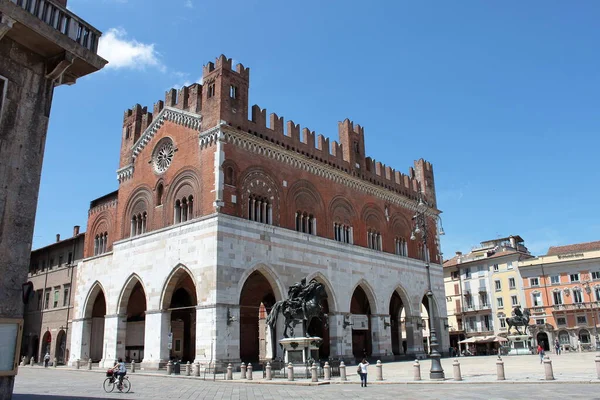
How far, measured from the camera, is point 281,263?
2662cm

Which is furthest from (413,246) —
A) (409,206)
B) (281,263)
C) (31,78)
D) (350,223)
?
(31,78)

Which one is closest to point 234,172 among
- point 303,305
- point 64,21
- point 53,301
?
point 303,305

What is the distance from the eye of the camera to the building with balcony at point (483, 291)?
4959 cm

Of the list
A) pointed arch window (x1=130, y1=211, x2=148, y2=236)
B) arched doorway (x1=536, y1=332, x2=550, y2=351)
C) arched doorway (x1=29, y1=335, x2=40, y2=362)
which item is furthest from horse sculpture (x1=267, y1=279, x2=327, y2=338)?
arched doorway (x1=536, y1=332, x2=550, y2=351)

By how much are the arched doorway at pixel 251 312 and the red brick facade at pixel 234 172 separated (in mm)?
5157

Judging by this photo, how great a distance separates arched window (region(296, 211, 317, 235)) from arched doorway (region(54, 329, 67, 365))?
19.7 metres

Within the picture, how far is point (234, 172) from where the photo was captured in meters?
25.7

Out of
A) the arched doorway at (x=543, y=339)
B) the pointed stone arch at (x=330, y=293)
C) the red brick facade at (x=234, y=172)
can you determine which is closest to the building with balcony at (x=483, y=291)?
the arched doorway at (x=543, y=339)

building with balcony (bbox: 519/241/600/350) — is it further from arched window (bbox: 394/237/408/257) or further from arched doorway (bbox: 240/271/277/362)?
arched doorway (bbox: 240/271/277/362)

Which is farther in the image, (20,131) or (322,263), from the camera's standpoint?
(322,263)

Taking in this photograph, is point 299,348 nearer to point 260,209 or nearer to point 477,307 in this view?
point 260,209

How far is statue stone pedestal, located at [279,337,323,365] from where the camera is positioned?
63.9ft

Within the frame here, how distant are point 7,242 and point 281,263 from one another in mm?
18170

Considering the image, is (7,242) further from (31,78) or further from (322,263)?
(322,263)
